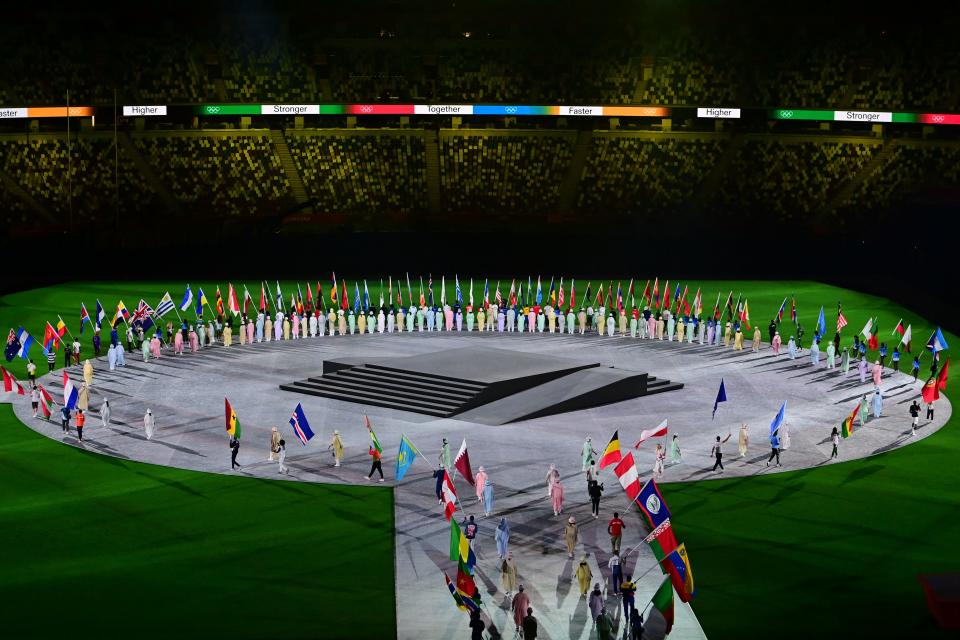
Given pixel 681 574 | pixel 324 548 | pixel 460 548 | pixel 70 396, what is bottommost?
pixel 324 548

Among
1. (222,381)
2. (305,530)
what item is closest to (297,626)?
(305,530)

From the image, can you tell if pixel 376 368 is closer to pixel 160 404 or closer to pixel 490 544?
pixel 160 404

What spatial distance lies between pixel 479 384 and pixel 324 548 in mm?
12139

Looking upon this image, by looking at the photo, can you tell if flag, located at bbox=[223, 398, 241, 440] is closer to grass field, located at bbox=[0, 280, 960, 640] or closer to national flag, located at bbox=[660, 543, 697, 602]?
grass field, located at bbox=[0, 280, 960, 640]

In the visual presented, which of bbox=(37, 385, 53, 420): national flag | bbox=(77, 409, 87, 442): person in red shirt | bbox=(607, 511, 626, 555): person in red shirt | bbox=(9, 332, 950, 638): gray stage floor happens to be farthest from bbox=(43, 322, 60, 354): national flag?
bbox=(607, 511, 626, 555): person in red shirt

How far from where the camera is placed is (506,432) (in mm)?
31406

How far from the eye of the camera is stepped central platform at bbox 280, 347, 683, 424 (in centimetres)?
3366

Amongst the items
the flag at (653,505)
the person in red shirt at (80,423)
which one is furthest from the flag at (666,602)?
the person in red shirt at (80,423)

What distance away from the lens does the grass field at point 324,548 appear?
19641mm

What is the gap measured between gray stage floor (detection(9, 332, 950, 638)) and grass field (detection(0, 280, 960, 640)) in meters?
0.80

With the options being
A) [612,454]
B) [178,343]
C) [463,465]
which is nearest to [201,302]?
[178,343]

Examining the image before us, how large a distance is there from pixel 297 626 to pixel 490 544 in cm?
481

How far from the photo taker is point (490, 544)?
2288 cm

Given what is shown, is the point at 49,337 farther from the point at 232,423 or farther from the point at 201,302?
the point at 232,423
